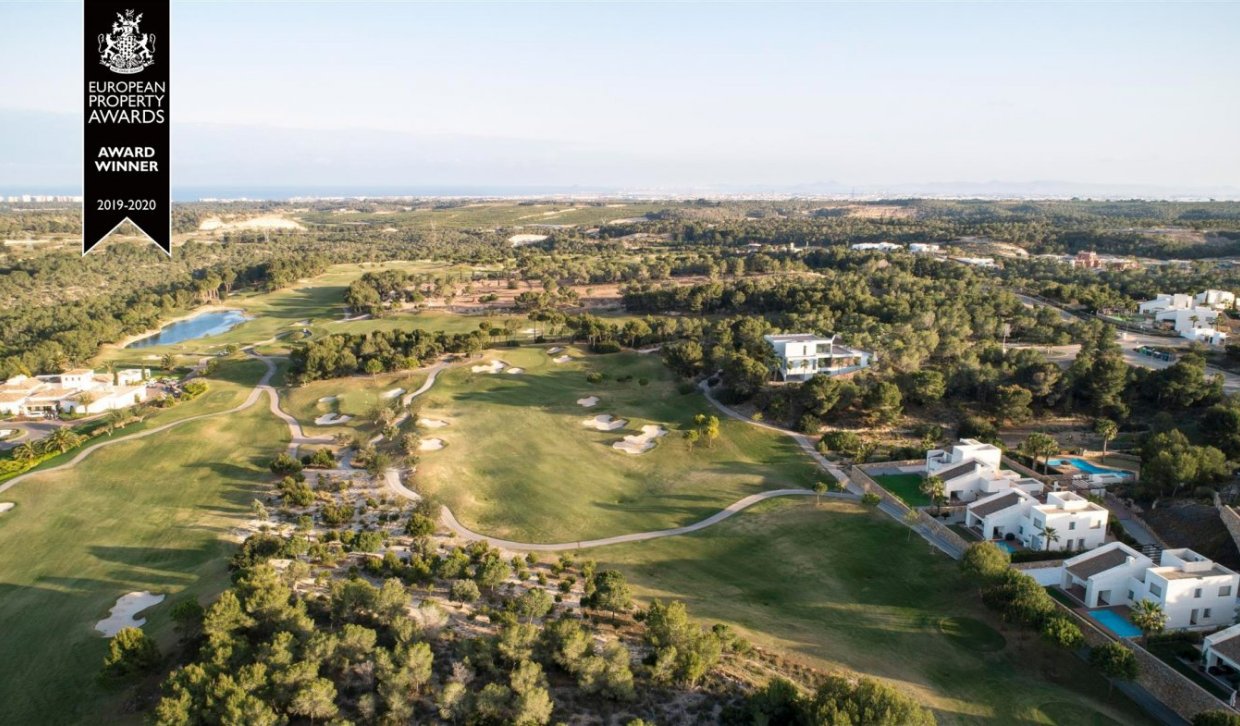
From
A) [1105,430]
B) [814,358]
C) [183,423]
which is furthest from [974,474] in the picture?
[183,423]

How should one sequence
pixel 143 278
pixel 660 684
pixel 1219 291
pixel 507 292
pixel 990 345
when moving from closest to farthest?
pixel 660 684 < pixel 990 345 < pixel 1219 291 < pixel 507 292 < pixel 143 278

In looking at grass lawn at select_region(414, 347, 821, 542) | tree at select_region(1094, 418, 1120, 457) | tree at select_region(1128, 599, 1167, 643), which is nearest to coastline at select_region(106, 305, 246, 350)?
grass lawn at select_region(414, 347, 821, 542)

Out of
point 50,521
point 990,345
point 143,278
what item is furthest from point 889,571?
point 143,278

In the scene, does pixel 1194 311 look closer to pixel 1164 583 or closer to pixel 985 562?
pixel 1164 583

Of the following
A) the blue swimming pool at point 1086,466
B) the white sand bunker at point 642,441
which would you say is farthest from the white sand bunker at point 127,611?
the blue swimming pool at point 1086,466

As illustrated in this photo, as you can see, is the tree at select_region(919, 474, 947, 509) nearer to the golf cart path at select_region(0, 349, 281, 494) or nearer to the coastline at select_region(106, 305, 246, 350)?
the golf cart path at select_region(0, 349, 281, 494)

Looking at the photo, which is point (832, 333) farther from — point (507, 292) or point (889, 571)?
point (507, 292)

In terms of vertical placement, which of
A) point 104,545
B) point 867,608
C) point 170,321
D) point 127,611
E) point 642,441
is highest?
point 170,321
